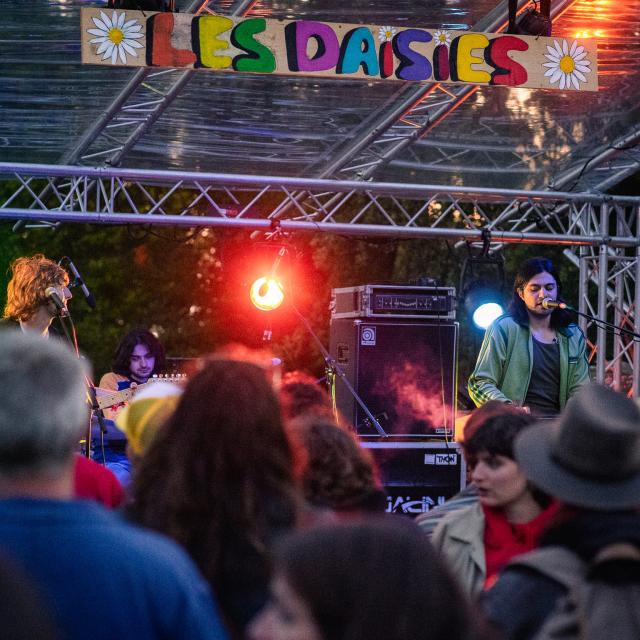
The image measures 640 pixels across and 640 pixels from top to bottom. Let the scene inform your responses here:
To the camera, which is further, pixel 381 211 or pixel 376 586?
pixel 381 211

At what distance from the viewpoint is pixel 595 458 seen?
6.58 ft

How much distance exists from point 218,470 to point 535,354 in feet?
13.4

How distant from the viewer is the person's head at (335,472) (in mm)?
2734

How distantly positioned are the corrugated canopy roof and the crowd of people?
4.35 m

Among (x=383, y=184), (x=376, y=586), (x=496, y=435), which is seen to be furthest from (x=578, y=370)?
(x=376, y=586)

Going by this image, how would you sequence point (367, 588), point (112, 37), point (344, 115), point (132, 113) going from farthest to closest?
point (344, 115) → point (132, 113) → point (112, 37) → point (367, 588)

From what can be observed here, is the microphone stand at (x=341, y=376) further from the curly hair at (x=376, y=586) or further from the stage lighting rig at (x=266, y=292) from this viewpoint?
the curly hair at (x=376, y=586)

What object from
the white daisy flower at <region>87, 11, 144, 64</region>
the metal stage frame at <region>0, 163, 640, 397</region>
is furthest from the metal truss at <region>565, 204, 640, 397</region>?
the white daisy flower at <region>87, 11, 144, 64</region>

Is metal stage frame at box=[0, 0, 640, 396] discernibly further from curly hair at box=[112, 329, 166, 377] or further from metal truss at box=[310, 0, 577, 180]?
curly hair at box=[112, 329, 166, 377]

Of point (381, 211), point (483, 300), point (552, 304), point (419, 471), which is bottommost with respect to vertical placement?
point (419, 471)

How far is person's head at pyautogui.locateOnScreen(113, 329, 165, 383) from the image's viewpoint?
6.72 metres

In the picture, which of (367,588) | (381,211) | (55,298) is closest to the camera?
(367,588)

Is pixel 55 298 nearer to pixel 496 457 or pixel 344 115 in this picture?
pixel 496 457

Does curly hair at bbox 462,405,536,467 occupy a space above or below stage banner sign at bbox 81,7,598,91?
below
